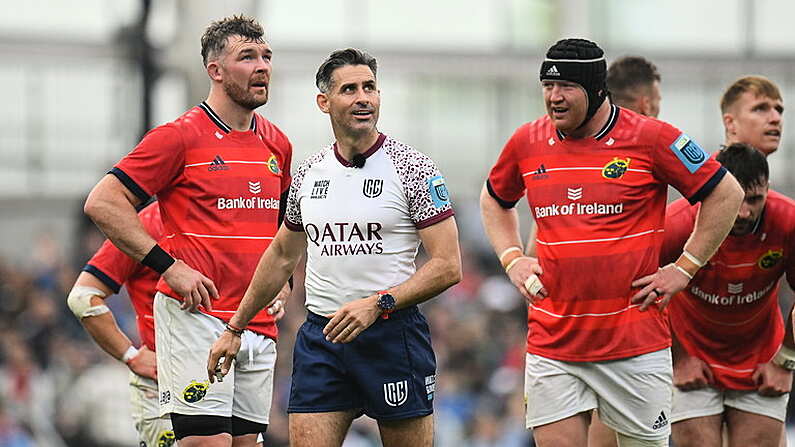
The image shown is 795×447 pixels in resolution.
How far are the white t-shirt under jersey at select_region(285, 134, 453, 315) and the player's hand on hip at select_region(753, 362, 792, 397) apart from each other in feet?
7.79

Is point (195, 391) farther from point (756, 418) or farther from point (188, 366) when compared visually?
point (756, 418)

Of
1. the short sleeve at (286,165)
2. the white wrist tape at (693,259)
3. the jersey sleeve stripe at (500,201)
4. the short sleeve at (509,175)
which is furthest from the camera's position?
the short sleeve at (286,165)

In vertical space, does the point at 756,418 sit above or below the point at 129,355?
below

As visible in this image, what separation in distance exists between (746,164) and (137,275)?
11.5ft

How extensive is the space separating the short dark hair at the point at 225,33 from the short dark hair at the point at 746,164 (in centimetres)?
261

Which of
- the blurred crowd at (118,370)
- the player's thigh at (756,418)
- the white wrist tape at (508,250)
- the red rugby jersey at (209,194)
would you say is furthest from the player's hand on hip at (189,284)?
the blurred crowd at (118,370)

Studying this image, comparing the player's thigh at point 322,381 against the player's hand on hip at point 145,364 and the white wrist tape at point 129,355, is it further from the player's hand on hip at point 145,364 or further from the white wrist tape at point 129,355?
the white wrist tape at point 129,355

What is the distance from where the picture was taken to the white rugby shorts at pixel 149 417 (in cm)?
798

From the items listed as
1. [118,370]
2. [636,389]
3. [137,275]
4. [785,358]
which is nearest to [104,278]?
[137,275]

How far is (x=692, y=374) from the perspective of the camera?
7875 mm

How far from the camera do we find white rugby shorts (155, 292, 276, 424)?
705cm

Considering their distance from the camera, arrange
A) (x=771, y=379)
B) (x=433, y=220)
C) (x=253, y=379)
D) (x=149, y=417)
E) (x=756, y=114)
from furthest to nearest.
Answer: (x=756, y=114)
(x=149, y=417)
(x=771, y=379)
(x=253, y=379)
(x=433, y=220)

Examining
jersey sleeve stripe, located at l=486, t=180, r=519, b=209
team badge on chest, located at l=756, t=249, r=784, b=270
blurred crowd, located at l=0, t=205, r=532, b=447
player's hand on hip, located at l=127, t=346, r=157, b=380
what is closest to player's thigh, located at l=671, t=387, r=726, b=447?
team badge on chest, located at l=756, t=249, r=784, b=270

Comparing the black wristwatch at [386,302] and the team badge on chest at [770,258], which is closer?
the black wristwatch at [386,302]
